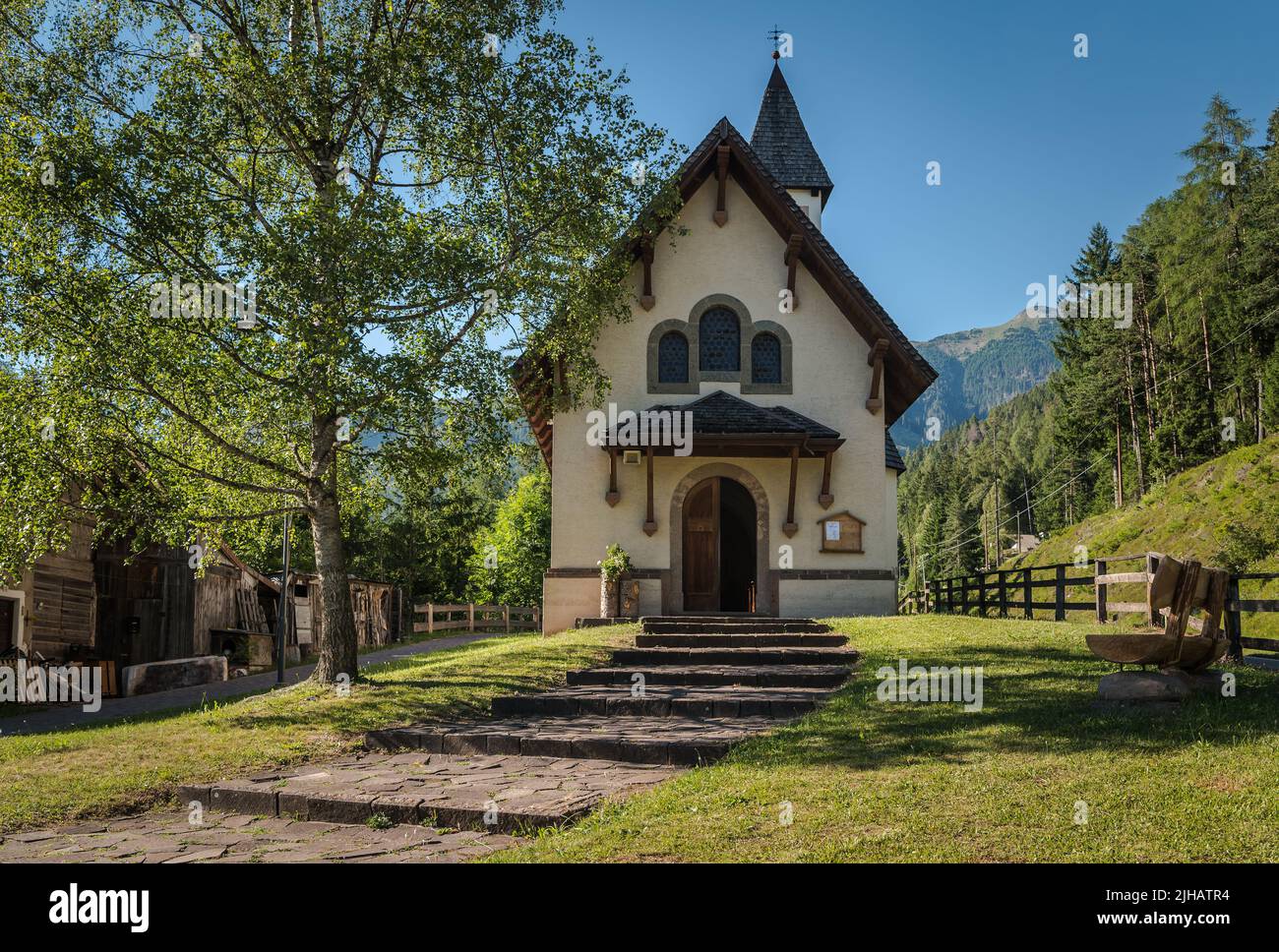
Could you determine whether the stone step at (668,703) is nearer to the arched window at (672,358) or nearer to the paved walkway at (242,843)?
the paved walkway at (242,843)

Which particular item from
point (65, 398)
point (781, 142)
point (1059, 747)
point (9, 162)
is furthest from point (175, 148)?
point (781, 142)

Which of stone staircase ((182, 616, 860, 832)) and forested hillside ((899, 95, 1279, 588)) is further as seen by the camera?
forested hillside ((899, 95, 1279, 588))

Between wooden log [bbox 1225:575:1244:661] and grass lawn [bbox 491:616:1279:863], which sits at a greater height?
wooden log [bbox 1225:575:1244:661]

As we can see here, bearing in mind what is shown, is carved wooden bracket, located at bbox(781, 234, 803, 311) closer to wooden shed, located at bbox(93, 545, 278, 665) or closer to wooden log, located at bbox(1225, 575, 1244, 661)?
wooden log, located at bbox(1225, 575, 1244, 661)

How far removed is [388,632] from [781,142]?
2177cm

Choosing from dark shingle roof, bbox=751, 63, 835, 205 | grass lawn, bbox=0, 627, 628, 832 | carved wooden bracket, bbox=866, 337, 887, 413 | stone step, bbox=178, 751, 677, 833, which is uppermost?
dark shingle roof, bbox=751, 63, 835, 205

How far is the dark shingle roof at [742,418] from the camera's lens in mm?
18078

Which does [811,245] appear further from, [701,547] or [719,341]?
[701,547]

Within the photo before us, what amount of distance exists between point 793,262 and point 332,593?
11313 mm

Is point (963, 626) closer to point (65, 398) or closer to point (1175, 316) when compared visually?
point (65, 398)

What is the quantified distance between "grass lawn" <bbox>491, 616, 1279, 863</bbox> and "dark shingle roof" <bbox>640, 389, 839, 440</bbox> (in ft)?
30.6

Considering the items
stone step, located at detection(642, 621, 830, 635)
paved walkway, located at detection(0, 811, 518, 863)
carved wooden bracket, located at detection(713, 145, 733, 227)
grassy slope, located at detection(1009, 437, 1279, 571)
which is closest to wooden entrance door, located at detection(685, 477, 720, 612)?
stone step, located at detection(642, 621, 830, 635)

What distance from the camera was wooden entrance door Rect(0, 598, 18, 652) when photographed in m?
16.4
